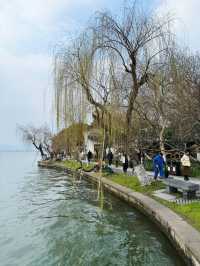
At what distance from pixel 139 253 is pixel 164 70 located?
9403 mm

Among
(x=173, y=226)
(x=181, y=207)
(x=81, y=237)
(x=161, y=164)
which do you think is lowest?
(x=81, y=237)

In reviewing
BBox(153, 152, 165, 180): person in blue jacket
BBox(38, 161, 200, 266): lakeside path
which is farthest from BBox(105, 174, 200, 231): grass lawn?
BBox(153, 152, 165, 180): person in blue jacket

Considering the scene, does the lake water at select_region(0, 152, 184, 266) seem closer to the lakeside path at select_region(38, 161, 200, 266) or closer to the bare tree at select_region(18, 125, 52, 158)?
the lakeside path at select_region(38, 161, 200, 266)

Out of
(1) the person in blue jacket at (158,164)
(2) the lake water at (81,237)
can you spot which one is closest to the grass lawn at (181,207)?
(2) the lake water at (81,237)

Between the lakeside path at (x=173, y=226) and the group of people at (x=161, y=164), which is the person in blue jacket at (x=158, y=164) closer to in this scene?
the group of people at (x=161, y=164)

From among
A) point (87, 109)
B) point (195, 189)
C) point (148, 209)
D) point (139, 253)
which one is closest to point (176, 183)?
point (195, 189)

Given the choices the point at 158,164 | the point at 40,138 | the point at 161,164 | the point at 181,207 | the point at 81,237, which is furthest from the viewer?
the point at 40,138

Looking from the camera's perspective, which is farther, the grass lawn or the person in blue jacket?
the person in blue jacket

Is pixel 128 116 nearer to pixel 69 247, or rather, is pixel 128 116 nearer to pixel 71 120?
pixel 71 120

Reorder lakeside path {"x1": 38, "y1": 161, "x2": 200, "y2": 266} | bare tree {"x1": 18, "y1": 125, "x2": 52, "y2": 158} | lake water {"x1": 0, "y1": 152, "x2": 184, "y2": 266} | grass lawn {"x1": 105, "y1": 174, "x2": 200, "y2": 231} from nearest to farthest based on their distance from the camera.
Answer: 1. lakeside path {"x1": 38, "y1": 161, "x2": 200, "y2": 266}
2. lake water {"x1": 0, "y1": 152, "x2": 184, "y2": 266}
3. grass lawn {"x1": 105, "y1": 174, "x2": 200, "y2": 231}
4. bare tree {"x1": 18, "y1": 125, "x2": 52, "y2": 158}

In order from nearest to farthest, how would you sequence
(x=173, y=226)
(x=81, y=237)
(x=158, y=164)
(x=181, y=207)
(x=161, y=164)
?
1. (x=173, y=226)
2. (x=81, y=237)
3. (x=181, y=207)
4. (x=158, y=164)
5. (x=161, y=164)

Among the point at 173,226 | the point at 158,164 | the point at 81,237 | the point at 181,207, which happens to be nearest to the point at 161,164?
the point at 158,164

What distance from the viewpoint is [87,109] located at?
12.3 metres

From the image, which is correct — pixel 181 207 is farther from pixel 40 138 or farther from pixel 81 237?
pixel 40 138
